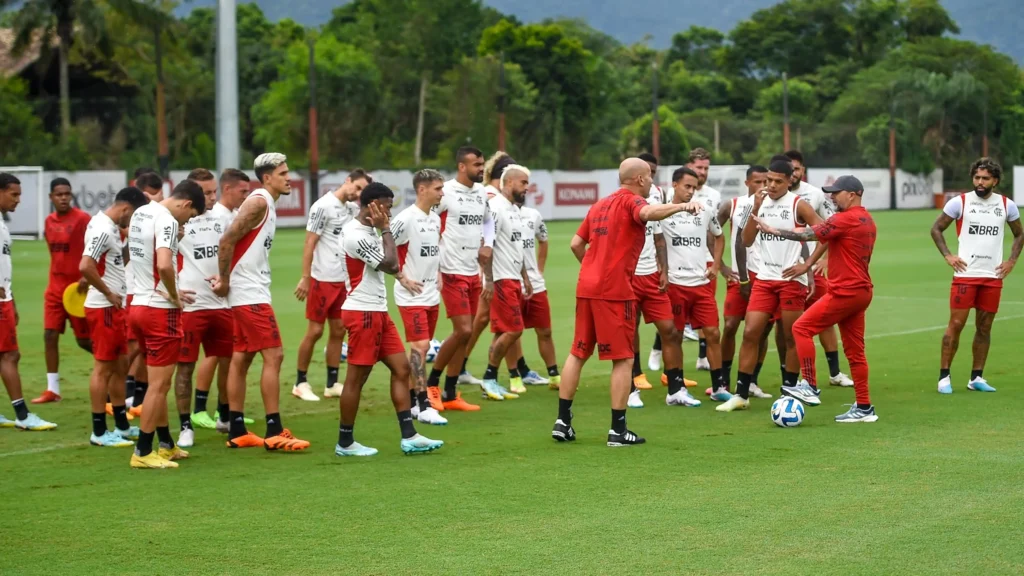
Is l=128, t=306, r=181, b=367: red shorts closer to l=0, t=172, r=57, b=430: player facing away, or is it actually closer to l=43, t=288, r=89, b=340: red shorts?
l=0, t=172, r=57, b=430: player facing away

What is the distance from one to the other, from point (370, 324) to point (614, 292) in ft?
6.20

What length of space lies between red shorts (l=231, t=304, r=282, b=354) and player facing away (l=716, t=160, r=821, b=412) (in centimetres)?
408

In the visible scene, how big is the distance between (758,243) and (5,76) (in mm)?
59454

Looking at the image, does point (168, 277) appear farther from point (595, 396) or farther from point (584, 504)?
point (595, 396)

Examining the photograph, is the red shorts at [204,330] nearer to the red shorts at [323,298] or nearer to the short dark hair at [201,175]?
the short dark hair at [201,175]

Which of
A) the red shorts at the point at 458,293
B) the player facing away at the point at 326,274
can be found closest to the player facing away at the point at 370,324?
the red shorts at the point at 458,293

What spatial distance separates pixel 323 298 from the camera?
1290 cm

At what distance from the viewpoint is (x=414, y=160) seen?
7219 centimetres

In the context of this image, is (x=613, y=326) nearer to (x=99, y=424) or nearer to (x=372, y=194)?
(x=372, y=194)

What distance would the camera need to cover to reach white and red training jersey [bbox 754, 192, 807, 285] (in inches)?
468

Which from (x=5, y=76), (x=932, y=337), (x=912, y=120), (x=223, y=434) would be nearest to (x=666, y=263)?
(x=223, y=434)

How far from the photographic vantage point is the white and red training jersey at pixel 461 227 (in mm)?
12281

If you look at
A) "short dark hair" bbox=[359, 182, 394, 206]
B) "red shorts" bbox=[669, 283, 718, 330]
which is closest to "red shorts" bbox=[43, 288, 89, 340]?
"short dark hair" bbox=[359, 182, 394, 206]

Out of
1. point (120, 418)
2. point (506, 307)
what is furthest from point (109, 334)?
point (506, 307)
